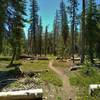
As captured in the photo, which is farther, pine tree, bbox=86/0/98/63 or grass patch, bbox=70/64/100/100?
pine tree, bbox=86/0/98/63

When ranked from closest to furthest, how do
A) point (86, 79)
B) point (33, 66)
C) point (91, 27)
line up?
point (86, 79) < point (33, 66) < point (91, 27)

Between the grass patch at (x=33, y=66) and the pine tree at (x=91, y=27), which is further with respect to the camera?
the pine tree at (x=91, y=27)

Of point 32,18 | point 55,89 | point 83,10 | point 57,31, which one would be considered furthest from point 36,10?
point 55,89

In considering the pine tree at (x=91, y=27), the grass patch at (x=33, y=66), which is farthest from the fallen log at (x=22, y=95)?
the pine tree at (x=91, y=27)

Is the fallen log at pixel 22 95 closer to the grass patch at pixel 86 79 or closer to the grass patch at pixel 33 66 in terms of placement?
the grass patch at pixel 86 79

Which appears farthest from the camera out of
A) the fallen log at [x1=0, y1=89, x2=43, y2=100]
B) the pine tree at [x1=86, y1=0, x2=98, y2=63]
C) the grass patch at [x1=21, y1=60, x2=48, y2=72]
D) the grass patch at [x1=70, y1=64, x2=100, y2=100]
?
the pine tree at [x1=86, y1=0, x2=98, y2=63]

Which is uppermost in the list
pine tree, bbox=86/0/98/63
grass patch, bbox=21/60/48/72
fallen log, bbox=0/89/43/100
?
pine tree, bbox=86/0/98/63

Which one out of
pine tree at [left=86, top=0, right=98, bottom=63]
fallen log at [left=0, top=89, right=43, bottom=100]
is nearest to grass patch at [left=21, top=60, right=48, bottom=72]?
pine tree at [left=86, top=0, right=98, bottom=63]

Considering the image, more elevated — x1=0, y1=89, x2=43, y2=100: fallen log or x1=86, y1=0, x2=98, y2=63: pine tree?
x1=86, y1=0, x2=98, y2=63: pine tree

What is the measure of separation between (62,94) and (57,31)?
90.5m

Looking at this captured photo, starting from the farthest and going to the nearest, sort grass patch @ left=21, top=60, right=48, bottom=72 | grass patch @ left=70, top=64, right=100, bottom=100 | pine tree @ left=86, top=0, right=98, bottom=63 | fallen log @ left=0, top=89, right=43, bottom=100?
pine tree @ left=86, top=0, right=98, bottom=63 < grass patch @ left=21, top=60, right=48, bottom=72 < grass patch @ left=70, top=64, right=100, bottom=100 < fallen log @ left=0, top=89, right=43, bottom=100

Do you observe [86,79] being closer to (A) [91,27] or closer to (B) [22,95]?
(B) [22,95]

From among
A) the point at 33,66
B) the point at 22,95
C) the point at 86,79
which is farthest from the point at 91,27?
the point at 22,95

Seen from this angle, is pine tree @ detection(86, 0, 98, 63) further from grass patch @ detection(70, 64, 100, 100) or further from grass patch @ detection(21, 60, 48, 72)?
grass patch @ detection(70, 64, 100, 100)
